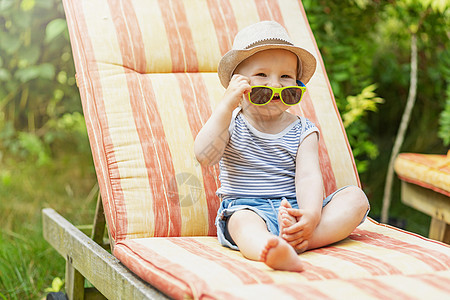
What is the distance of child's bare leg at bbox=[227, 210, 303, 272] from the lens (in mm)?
1340

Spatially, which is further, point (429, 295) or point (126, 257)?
point (126, 257)

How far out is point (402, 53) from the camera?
15.0ft

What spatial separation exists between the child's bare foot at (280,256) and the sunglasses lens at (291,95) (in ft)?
1.75

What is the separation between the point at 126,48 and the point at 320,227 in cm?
103

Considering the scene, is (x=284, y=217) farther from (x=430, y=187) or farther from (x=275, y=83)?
(x=430, y=187)

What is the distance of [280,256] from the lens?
4.40 ft

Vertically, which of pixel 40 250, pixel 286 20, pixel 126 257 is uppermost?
pixel 286 20

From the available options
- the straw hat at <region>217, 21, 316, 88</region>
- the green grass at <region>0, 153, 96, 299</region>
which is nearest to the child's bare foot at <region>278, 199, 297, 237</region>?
the straw hat at <region>217, 21, 316, 88</region>

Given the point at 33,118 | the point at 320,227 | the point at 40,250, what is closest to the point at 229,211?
the point at 320,227

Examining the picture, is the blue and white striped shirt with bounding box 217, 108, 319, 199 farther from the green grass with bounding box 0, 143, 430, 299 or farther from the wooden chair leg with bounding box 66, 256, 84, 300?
the green grass with bounding box 0, 143, 430, 299

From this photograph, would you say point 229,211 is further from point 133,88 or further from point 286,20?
point 286,20

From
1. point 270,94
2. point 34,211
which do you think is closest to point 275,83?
point 270,94

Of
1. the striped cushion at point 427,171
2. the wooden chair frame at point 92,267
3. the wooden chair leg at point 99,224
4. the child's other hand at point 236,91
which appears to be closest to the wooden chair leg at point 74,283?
the wooden chair frame at point 92,267

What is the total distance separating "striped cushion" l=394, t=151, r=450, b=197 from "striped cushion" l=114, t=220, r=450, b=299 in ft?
1.96
